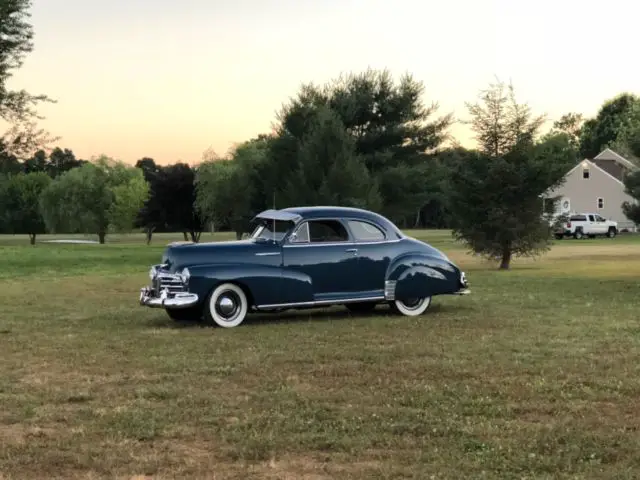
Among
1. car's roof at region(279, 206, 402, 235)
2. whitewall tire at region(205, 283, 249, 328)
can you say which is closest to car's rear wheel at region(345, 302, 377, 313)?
car's roof at region(279, 206, 402, 235)

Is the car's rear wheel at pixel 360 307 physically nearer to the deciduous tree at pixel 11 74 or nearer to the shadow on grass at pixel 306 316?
the shadow on grass at pixel 306 316

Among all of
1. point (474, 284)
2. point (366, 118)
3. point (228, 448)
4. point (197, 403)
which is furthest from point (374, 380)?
point (366, 118)

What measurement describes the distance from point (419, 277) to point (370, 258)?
0.88m

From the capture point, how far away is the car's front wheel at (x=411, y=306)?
41.3 ft

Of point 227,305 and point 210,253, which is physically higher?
point 210,253

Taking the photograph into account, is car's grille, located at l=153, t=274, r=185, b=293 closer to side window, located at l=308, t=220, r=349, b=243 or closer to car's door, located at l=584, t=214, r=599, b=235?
side window, located at l=308, t=220, r=349, b=243

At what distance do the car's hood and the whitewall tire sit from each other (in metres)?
0.42

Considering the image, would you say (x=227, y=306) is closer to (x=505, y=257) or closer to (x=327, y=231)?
(x=327, y=231)

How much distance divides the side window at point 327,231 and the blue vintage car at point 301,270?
0.02m

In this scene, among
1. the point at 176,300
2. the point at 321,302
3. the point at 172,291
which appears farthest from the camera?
the point at 321,302

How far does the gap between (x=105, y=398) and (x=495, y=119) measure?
21784mm

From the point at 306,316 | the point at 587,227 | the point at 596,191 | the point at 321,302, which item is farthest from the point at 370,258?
the point at 596,191

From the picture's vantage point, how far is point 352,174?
3186 centimetres

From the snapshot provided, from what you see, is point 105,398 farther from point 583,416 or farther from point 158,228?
point 158,228
